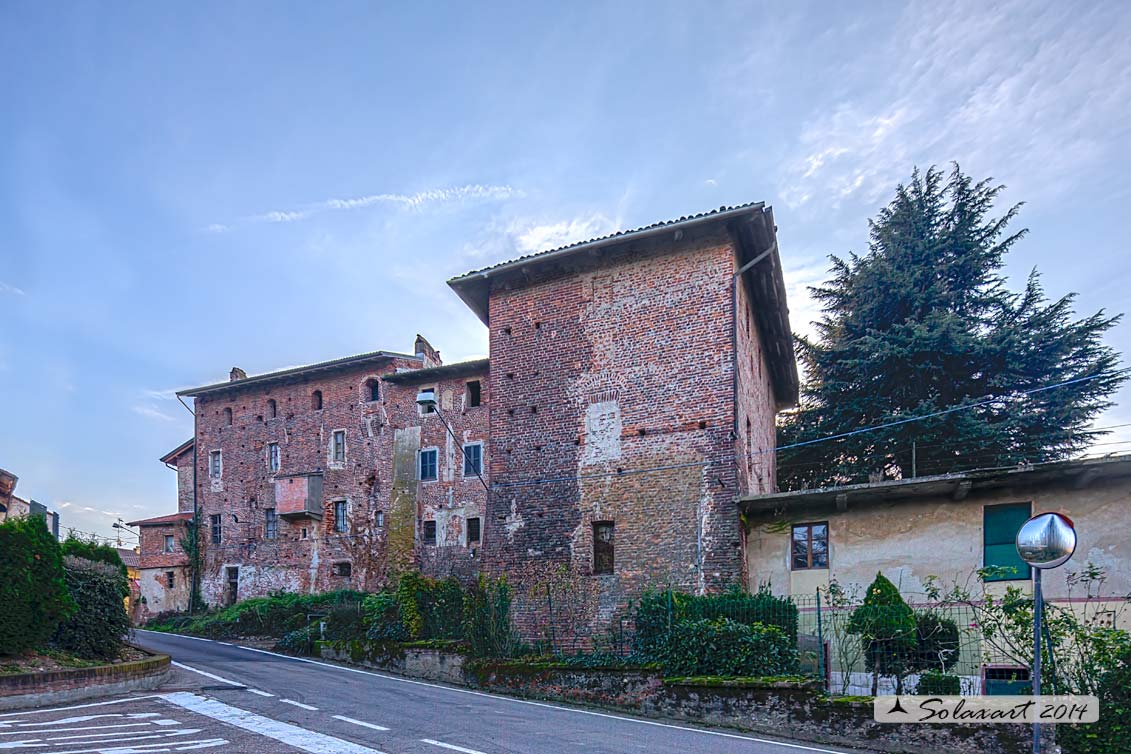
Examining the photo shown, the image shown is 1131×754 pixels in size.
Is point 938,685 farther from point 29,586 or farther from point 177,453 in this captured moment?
point 177,453

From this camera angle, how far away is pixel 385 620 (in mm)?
19266

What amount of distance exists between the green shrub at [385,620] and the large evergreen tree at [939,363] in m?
13.3

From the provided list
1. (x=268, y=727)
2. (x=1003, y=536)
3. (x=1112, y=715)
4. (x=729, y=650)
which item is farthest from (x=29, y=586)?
(x=1003, y=536)

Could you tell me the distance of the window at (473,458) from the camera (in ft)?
96.8

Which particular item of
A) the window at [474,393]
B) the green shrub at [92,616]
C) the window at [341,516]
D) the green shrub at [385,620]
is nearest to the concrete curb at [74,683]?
the green shrub at [92,616]

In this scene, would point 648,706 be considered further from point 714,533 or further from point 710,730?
point 714,533

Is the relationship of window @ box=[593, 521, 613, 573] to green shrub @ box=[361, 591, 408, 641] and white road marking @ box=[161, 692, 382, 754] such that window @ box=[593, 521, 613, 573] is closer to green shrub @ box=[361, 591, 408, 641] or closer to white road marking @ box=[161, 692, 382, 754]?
green shrub @ box=[361, 591, 408, 641]

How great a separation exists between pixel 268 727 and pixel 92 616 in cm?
633

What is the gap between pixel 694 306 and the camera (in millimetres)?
16938

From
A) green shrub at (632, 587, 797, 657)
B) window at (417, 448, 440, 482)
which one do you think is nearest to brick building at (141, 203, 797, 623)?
green shrub at (632, 587, 797, 657)

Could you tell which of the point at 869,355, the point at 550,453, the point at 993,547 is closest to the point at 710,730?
the point at 993,547

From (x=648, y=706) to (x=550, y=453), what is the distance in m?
6.45

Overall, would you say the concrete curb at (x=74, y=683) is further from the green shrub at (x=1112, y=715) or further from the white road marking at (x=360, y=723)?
the green shrub at (x=1112, y=715)

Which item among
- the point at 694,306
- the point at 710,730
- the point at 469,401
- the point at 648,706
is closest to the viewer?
the point at 710,730
